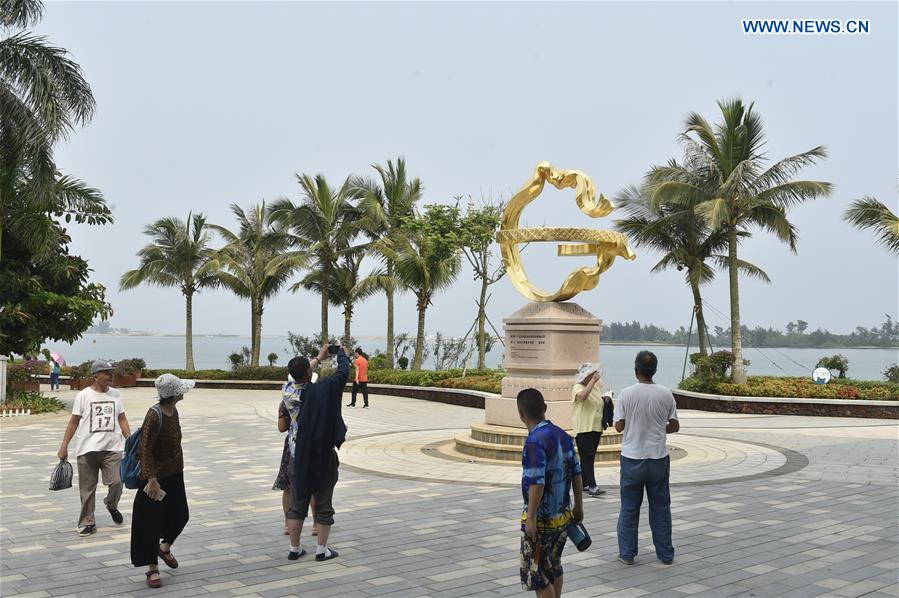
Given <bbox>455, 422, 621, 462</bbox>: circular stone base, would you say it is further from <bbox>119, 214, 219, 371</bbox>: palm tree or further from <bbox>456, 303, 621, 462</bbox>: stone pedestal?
<bbox>119, 214, 219, 371</bbox>: palm tree

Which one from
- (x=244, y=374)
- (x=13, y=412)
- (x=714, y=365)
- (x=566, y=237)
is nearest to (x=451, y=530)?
(x=566, y=237)

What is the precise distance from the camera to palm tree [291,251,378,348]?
31344mm

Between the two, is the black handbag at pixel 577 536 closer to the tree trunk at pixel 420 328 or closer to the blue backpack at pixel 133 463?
the blue backpack at pixel 133 463

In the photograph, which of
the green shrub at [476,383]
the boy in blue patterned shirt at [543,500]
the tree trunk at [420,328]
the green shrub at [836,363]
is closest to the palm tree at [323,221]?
the tree trunk at [420,328]

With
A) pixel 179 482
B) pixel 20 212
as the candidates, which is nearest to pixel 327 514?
pixel 179 482

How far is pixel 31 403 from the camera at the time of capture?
19.1 m

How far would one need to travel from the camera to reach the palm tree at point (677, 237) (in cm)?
2536

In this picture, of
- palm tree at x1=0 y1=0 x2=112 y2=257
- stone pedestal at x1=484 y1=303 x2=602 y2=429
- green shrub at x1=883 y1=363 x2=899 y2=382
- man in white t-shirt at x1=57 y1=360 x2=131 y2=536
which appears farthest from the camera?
green shrub at x1=883 y1=363 x2=899 y2=382

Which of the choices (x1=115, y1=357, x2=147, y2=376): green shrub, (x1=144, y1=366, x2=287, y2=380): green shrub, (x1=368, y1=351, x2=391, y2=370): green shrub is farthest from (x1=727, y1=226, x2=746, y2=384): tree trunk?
(x1=115, y1=357, x2=147, y2=376): green shrub

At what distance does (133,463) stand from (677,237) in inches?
886

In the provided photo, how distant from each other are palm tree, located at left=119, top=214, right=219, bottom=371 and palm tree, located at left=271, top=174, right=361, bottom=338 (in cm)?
570

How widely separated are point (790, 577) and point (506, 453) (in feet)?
20.0

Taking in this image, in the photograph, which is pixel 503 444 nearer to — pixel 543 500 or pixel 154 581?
pixel 154 581

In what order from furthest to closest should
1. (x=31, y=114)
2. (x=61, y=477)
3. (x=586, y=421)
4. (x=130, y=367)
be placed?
(x=130, y=367), (x=31, y=114), (x=586, y=421), (x=61, y=477)
